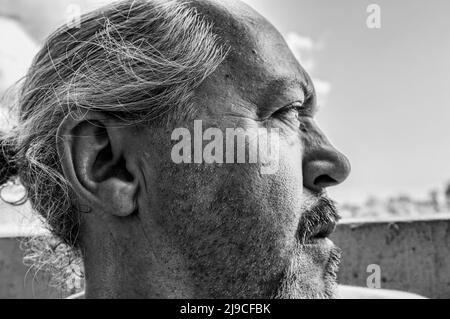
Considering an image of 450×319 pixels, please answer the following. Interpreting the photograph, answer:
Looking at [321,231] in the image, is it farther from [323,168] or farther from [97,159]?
[97,159]

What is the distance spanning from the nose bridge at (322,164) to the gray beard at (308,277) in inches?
7.2

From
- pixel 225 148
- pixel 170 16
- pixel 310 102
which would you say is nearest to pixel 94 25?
pixel 170 16

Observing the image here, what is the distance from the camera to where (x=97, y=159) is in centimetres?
127

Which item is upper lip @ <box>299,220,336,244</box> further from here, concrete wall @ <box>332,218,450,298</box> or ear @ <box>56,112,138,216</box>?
concrete wall @ <box>332,218,450,298</box>

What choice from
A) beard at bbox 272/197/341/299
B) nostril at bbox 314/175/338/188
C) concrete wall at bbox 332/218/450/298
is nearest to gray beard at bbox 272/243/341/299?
beard at bbox 272/197/341/299

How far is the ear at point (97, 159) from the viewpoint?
1.24m

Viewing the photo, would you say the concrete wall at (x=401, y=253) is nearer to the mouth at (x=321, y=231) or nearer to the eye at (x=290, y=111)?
the mouth at (x=321, y=231)

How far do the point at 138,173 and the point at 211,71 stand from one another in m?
0.33

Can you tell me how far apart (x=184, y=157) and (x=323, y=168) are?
0.39 metres

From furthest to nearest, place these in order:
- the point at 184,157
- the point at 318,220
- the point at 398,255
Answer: the point at 398,255, the point at 318,220, the point at 184,157

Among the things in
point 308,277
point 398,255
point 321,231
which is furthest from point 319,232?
point 398,255

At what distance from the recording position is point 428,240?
205cm

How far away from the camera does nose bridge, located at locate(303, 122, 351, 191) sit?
4.31 ft

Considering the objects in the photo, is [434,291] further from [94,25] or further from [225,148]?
[94,25]
